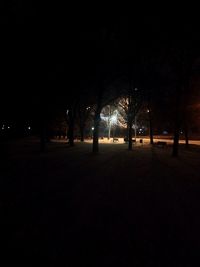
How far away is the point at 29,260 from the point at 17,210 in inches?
134

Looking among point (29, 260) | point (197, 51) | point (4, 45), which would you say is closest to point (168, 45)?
point (197, 51)

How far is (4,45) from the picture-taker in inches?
845

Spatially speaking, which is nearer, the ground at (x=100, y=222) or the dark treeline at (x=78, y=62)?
the ground at (x=100, y=222)

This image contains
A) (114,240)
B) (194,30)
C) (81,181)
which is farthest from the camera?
(194,30)

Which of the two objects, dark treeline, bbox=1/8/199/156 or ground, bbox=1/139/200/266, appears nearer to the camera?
ground, bbox=1/139/200/266

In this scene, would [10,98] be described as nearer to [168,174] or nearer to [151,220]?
[168,174]

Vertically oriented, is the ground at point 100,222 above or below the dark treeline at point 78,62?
below

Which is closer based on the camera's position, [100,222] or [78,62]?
[100,222]

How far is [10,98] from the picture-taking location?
2386 cm

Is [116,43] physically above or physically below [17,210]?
above

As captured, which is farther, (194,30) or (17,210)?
(194,30)

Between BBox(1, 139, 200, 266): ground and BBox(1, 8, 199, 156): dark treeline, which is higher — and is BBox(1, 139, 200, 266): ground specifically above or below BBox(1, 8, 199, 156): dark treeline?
below

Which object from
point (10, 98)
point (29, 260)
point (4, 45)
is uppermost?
point (4, 45)

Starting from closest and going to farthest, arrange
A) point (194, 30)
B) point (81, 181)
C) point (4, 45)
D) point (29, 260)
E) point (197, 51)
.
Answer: point (29, 260) → point (81, 181) → point (4, 45) → point (194, 30) → point (197, 51)
